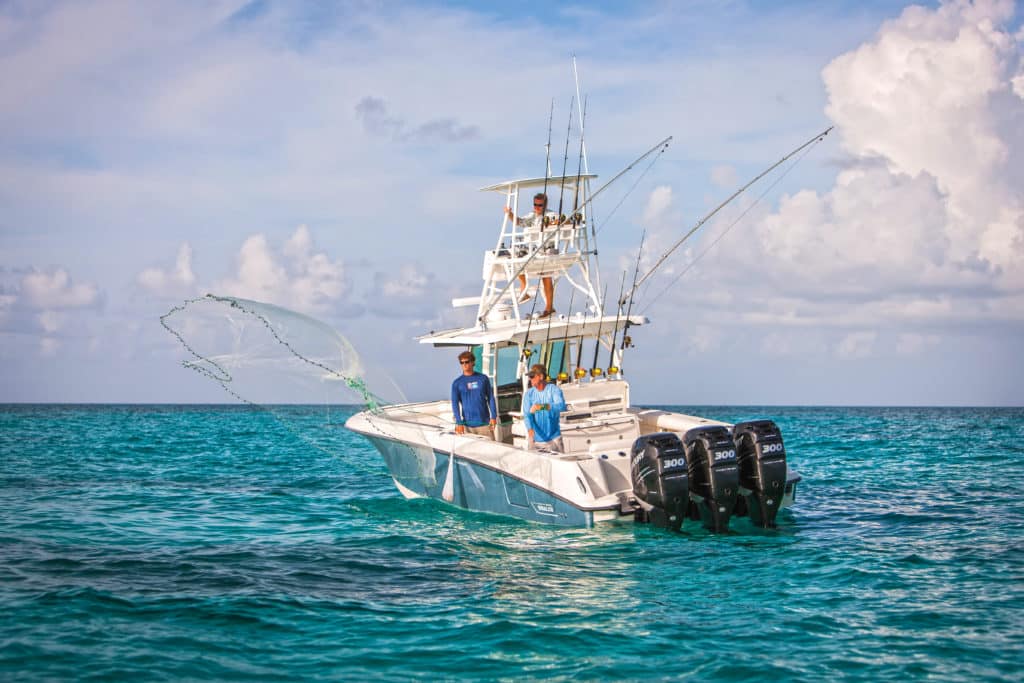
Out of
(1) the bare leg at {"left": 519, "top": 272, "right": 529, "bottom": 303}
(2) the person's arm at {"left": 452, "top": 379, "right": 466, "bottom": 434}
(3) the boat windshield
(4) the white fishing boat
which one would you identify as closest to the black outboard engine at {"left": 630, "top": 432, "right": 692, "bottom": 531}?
(4) the white fishing boat

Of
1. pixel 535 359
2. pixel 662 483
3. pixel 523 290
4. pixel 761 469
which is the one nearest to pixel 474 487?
pixel 535 359

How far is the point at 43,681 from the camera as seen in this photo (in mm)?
7840

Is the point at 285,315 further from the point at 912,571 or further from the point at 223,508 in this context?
the point at 912,571

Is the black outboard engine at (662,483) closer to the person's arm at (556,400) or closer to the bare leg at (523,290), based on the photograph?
the person's arm at (556,400)

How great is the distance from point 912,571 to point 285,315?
8.81 metres

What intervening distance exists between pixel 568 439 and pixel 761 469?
9.84 ft

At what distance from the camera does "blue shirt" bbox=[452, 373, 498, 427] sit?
49.3ft

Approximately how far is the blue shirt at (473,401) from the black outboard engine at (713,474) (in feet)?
11.7

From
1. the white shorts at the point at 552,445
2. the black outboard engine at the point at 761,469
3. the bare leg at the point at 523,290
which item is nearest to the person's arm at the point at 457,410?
the white shorts at the point at 552,445

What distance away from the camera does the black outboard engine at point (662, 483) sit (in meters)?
12.1

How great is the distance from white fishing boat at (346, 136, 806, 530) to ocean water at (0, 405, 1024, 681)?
0.40 m

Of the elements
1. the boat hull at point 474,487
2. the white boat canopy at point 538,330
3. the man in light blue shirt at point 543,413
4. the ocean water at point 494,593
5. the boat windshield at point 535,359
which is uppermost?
the white boat canopy at point 538,330

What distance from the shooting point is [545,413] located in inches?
543

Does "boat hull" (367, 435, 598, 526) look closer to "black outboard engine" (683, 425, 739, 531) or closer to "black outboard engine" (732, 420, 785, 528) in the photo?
"black outboard engine" (683, 425, 739, 531)
